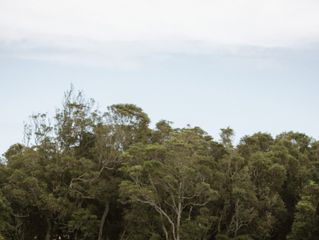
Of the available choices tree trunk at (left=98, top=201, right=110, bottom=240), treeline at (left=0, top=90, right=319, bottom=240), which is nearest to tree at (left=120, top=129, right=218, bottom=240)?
treeline at (left=0, top=90, right=319, bottom=240)

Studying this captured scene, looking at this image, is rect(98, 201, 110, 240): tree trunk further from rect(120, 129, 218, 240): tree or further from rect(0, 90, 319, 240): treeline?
rect(120, 129, 218, 240): tree

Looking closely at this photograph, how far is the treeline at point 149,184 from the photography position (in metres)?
35.1

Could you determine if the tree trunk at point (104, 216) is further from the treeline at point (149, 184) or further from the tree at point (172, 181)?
the tree at point (172, 181)

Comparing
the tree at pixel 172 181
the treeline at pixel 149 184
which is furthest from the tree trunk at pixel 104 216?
the tree at pixel 172 181

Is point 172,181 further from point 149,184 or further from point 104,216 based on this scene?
point 104,216

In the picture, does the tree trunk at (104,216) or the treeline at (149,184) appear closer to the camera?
the treeline at (149,184)

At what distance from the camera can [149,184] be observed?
36.8 meters

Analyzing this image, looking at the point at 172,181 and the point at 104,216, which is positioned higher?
the point at 172,181

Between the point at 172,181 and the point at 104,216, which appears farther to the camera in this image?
the point at 104,216

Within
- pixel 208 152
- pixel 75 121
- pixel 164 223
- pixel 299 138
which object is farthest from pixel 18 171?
pixel 299 138

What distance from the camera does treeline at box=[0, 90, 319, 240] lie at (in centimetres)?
3506

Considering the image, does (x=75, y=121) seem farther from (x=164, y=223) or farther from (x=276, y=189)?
(x=276, y=189)

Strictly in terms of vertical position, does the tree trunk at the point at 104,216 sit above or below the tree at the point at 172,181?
below

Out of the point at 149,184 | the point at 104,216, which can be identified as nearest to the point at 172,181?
the point at 149,184
